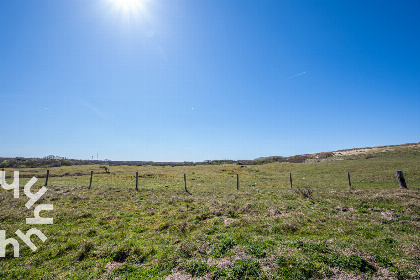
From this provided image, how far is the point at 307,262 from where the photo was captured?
7.12 meters

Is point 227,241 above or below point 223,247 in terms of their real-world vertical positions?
above

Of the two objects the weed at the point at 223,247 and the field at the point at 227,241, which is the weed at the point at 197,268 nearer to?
the field at the point at 227,241

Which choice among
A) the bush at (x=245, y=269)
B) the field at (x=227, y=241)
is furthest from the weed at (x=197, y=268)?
the bush at (x=245, y=269)

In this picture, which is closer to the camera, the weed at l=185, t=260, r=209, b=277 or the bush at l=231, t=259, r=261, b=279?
the bush at l=231, t=259, r=261, b=279

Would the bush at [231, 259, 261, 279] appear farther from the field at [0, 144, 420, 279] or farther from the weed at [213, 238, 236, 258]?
the weed at [213, 238, 236, 258]

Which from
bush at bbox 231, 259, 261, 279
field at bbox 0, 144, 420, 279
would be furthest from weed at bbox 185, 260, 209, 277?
bush at bbox 231, 259, 261, 279

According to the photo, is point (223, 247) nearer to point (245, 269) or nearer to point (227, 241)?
point (227, 241)

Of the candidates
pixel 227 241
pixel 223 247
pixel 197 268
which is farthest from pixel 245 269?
pixel 227 241

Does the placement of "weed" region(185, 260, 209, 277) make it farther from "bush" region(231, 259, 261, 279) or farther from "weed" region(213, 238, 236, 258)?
"bush" region(231, 259, 261, 279)

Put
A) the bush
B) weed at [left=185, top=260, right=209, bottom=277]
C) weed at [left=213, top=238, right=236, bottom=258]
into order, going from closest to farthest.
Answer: the bush < weed at [left=185, top=260, right=209, bottom=277] < weed at [left=213, top=238, right=236, bottom=258]

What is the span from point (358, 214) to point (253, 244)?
34.2ft

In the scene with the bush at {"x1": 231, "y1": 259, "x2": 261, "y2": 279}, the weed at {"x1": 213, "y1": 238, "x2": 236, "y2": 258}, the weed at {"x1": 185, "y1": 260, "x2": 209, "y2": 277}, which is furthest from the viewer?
the weed at {"x1": 213, "y1": 238, "x2": 236, "y2": 258}

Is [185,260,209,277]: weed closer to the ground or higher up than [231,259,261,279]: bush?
closer to the ground

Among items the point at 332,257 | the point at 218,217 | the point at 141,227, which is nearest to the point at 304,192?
the point at 218,217
